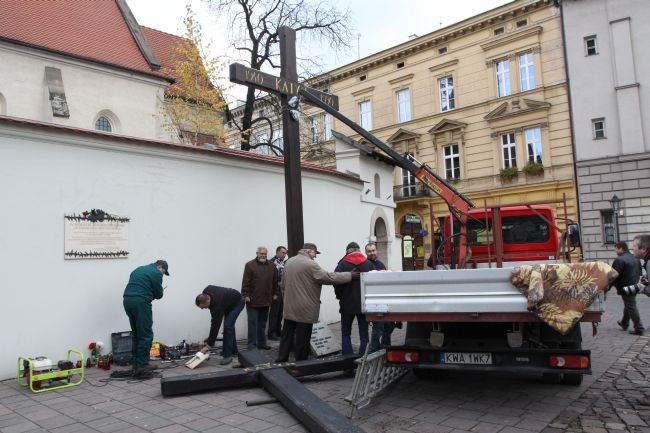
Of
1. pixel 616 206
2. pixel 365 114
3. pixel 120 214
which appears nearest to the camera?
pixel 120 214

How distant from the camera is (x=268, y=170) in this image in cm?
1022

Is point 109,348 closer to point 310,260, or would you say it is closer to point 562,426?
Answer: point 310,260

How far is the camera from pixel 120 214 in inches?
314

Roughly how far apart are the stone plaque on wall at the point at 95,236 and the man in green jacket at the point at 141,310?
1.00 meters

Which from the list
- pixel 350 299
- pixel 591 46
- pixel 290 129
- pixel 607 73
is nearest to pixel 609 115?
pixel 607 73

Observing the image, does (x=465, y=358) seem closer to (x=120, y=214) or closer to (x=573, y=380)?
(x=573, y=380)

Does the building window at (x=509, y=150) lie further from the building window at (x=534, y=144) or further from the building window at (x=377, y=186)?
the building window at (x=377, y=186)

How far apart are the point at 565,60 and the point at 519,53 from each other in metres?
3.55

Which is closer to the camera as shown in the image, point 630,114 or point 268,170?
point 268,170

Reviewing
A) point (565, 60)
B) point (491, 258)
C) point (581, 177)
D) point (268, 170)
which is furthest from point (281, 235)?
point (565, 60)

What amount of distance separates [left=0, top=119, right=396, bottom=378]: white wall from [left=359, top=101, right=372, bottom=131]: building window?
26419 millimetres

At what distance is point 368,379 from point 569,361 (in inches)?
76.7

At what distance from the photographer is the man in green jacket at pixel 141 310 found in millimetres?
6875

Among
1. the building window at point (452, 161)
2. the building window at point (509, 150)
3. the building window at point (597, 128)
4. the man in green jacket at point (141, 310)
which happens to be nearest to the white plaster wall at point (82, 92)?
the man in green jacket at point (141, 310)
